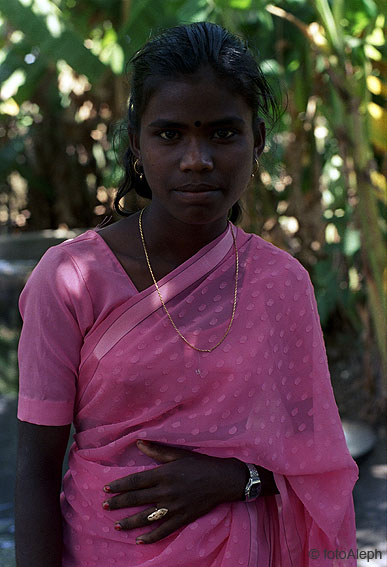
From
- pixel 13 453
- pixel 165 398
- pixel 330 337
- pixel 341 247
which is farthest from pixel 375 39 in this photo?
pixel 165 398

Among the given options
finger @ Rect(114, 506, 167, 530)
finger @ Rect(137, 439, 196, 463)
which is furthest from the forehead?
finger @ Rect(114, 506, 167, 530)

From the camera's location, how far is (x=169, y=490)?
4.06ft

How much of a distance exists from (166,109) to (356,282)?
291cm

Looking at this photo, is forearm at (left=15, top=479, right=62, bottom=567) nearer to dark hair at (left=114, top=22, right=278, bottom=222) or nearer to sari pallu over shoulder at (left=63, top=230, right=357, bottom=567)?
sari pallu over shoulder at (left=63, top=230, right=357, bottom=567)

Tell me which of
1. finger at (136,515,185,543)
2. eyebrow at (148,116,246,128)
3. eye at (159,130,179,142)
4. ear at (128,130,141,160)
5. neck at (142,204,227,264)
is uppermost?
eyebrow at (148,116,246,128)

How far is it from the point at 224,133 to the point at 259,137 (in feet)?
0.50

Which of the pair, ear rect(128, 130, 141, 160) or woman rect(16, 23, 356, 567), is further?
ear rect(128, 130, 141, 160)

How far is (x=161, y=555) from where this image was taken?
3.99 feet

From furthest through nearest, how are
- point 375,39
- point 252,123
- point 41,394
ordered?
point 375,39 → point 252,123 → point 41,394

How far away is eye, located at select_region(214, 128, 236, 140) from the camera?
1.24m

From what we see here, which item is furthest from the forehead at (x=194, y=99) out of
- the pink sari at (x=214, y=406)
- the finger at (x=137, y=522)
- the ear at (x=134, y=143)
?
the finger at (x=137, y=522)

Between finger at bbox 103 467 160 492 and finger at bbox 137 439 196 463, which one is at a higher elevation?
finger at bbox 137 439 196 463

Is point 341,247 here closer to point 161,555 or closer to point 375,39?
point 375,39

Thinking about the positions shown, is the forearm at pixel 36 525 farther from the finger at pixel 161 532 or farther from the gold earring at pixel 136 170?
the gold earring at pixel 136 170
